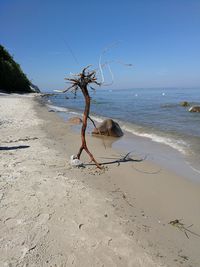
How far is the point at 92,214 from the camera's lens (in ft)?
12.2

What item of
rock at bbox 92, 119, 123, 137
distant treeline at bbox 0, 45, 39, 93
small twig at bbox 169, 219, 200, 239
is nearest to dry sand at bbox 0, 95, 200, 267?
small twig at bbox 169, 219, 200, 239

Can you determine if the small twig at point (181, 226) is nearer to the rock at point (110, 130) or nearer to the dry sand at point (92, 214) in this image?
the dry sand at point (92, 214)

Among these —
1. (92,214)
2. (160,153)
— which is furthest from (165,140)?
(92,214)

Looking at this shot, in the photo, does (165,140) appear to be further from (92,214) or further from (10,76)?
(10,76)

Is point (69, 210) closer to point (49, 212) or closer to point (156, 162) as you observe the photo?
point (49, 212)

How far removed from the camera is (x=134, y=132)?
12523mm

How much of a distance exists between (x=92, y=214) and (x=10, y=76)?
4797cm

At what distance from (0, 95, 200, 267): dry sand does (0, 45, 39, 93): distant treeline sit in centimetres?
4322

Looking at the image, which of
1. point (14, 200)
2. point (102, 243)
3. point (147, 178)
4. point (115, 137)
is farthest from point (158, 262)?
point (115, 137)

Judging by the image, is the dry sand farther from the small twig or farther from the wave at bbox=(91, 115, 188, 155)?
the wave at bbox=(91, 115, 188, 155)

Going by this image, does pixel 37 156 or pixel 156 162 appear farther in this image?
pixel 156 162

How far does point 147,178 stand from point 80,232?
9.20 ft

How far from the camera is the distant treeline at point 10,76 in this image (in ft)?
151

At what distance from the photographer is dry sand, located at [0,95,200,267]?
2.90 meters
